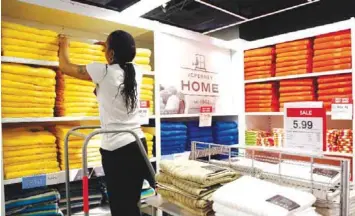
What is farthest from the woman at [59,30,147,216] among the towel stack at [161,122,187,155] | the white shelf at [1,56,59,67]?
the towel stack at [161,122,187,155]

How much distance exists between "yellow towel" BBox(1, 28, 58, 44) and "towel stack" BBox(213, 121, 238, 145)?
6.57 ft

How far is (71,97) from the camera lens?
2.36 metres

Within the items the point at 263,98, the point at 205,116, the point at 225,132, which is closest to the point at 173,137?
the point at 205,116

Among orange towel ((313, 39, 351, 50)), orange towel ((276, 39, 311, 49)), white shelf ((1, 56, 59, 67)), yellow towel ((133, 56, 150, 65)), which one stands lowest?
white shelf ((1, 56, 59, 67))

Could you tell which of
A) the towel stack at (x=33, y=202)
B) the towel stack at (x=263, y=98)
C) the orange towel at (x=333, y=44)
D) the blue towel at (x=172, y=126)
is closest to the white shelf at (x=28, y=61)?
the towel stack at (x=33, y=202)

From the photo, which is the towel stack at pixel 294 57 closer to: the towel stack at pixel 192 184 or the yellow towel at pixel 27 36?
the towel stack at pixel 192 184

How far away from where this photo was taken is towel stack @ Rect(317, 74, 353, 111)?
9.78 ft

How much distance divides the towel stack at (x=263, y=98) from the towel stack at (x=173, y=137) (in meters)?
1.05

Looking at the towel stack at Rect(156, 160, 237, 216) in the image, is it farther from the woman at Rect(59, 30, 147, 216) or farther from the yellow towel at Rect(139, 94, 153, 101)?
Result: the yellow towel at Rect(139, 94, 153, 101)

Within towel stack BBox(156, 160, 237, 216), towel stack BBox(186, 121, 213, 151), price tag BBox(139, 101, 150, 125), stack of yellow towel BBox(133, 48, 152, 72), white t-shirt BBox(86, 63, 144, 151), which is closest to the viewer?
towel stack BBox(156, 160, 237, 216)

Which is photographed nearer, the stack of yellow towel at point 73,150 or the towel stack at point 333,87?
the stack of yellow towel at point 73,150

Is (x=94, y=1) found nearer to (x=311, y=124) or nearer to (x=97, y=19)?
(x=97, y=19)

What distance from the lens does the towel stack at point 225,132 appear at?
11.5ft

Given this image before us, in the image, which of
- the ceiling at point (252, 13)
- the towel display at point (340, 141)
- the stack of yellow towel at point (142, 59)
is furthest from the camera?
the ceiling at point (252, 13)
